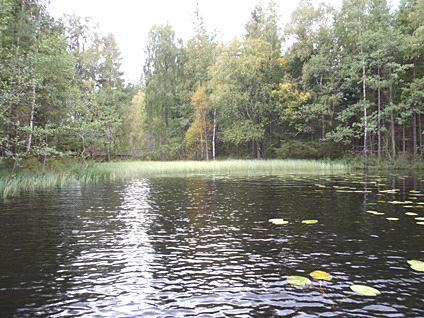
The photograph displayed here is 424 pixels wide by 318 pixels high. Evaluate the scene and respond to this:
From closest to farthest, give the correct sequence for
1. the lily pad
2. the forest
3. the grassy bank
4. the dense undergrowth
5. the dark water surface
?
the dark water surface, the lily pad, the grassy bank, the dense undergrowth, the forest

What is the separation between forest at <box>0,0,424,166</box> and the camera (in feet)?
73.9

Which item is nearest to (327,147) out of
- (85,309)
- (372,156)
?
(372,156)

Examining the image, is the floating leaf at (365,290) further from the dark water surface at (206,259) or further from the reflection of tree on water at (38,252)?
the reflection of tree on water at (38,252)

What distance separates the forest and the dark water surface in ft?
38.7

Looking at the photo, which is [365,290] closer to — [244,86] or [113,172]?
[113,172]

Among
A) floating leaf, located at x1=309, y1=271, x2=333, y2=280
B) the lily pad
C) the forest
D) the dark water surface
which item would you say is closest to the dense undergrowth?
the forest

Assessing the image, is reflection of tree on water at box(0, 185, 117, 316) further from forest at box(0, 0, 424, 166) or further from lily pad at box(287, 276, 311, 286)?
forest at box(0, 0, 424, 166)

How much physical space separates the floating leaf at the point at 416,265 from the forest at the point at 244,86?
1710cm

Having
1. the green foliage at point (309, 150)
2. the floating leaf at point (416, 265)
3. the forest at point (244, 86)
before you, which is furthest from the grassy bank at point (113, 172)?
the floating leaf at point (416, 265)

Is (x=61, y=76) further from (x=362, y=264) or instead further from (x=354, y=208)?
(x=362, y=264)

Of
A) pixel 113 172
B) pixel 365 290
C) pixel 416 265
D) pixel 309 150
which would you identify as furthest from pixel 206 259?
pixel 309 150

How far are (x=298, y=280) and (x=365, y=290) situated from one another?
77 cm

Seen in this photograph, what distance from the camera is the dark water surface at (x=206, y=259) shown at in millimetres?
3914

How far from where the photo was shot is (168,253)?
6.02 metres
